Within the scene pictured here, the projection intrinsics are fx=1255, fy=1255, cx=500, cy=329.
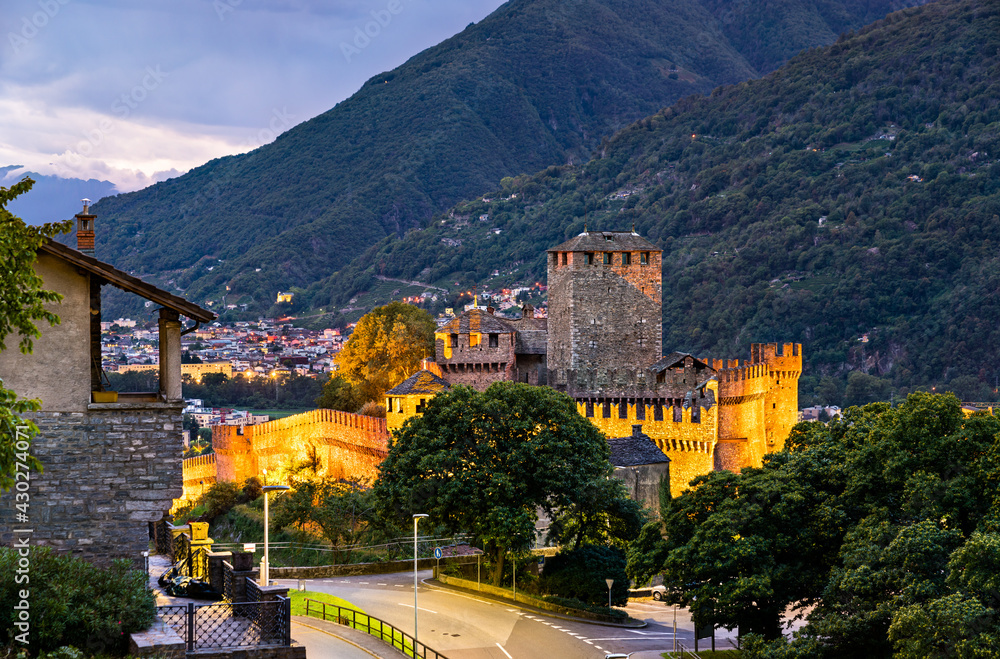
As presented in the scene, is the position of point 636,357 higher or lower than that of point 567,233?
lower

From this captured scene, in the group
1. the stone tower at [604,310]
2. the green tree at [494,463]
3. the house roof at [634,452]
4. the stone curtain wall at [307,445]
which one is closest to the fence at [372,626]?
the green tree at [494,463]

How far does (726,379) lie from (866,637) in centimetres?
3155

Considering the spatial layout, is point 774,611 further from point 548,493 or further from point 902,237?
point 902,237

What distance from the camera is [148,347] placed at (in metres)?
144

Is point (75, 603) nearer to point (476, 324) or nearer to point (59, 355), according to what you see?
point (59, 355)

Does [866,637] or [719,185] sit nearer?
[866,637]

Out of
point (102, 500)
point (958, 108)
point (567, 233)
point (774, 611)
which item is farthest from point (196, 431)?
point (958, 108)

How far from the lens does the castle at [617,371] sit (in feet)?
191

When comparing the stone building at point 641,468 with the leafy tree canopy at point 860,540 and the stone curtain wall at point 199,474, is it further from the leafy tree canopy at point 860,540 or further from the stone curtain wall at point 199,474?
the stone curtain wall at point 199,474

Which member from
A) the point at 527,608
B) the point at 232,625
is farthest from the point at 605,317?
the point at 232,625

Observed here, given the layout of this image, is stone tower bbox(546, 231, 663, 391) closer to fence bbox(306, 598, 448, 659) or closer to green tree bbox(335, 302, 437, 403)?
green tree bbox(335, 302, 437, 403)

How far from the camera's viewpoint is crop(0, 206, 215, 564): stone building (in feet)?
62.6

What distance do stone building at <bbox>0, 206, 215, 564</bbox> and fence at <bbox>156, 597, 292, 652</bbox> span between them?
1773mm

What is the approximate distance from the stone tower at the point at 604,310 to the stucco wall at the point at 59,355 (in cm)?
4268
